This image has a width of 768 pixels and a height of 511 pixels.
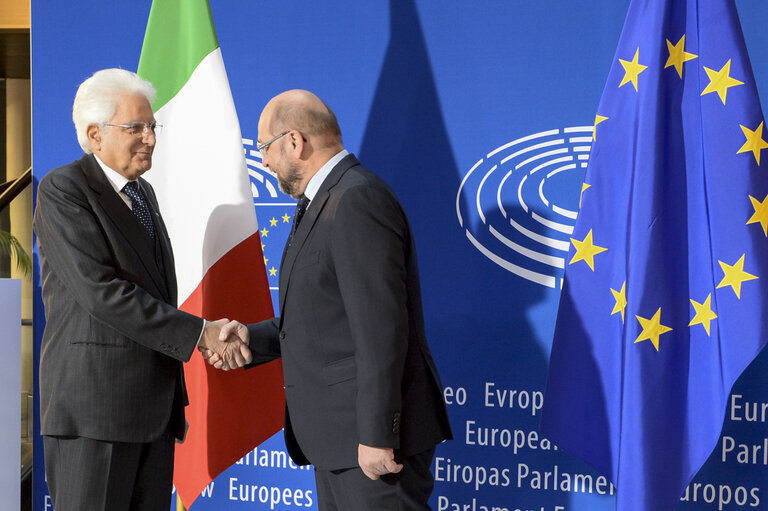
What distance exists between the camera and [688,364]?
88.9 inches

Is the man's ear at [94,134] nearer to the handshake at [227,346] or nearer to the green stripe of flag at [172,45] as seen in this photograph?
the green stripe of flag at [172,45]

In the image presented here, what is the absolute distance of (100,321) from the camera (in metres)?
2.12

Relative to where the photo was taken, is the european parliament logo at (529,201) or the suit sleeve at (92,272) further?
the european parliament logo at (529,201)

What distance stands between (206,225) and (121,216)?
0.52 metres

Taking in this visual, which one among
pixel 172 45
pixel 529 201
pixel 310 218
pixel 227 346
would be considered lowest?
pixel 227 346

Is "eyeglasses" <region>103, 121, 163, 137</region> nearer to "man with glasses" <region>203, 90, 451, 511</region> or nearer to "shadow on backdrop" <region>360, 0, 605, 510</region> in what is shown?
"man with glasses" <region>203, 90, 451, 511</region>

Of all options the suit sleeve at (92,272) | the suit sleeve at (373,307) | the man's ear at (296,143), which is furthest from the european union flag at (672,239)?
the suit sleeve at (92,272)

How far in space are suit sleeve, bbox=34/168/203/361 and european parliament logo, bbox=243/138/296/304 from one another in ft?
3.18

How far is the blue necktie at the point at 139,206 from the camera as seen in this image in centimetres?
227

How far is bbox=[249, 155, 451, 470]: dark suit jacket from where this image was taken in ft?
5.94

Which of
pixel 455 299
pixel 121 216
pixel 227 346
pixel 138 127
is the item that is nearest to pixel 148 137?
pixel 138 127

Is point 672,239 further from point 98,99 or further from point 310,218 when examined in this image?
point 98,99

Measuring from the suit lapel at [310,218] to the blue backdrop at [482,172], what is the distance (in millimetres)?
985

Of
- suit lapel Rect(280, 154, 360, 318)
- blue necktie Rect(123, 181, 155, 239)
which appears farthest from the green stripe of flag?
suit lapel Rect(280, 154, 360, 318)
